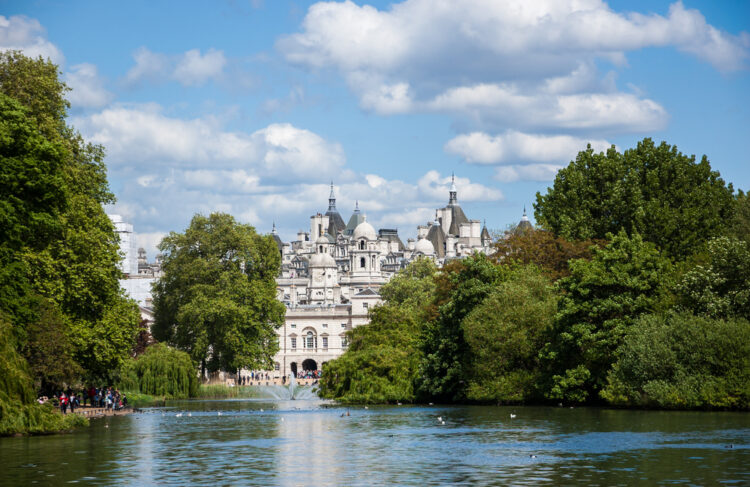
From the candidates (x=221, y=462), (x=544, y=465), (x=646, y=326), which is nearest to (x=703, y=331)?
(x=646, y=326)

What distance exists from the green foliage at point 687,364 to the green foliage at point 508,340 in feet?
22.6

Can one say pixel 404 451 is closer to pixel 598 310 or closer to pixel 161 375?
pixel 598 310

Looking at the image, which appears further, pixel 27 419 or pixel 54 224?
pixel 54 224

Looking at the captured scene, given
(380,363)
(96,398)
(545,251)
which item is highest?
(545,251)

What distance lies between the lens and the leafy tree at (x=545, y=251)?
53.7 metres

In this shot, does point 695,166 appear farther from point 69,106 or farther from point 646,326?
point 69,106

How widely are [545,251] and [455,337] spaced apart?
24.7 ft

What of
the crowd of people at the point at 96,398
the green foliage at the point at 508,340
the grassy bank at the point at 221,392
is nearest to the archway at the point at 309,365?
the grassy bank at the point at 221,392

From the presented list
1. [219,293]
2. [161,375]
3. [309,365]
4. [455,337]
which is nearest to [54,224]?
[455,337]

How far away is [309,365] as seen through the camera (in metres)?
146

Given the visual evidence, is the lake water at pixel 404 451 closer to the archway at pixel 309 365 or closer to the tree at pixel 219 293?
the tree at pixel 219 293

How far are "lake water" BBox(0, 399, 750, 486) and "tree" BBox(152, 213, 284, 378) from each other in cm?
3249

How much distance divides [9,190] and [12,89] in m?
8.88

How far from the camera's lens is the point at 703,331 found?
38.8m
